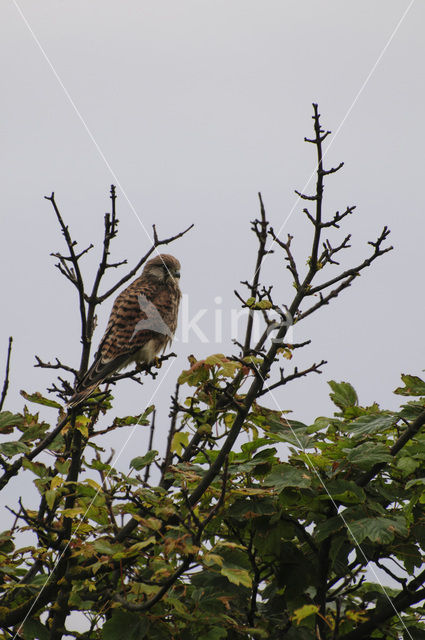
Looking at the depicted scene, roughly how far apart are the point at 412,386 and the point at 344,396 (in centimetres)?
43

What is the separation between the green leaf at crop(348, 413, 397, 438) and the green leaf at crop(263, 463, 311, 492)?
0.27 meters

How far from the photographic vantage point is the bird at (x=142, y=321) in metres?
5.43

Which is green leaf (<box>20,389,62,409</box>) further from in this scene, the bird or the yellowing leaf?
the bird

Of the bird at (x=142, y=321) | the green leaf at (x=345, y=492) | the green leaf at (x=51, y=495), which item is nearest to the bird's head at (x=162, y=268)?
the bird at (x=142, y=321)

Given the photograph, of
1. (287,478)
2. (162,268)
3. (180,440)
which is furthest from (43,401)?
(162,268)

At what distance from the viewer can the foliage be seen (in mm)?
2455

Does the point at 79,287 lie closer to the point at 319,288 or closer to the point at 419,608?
the point at 319,288

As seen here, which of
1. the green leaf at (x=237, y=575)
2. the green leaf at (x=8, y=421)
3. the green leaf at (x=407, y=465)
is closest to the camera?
the green leaf at (x=237, y=575)

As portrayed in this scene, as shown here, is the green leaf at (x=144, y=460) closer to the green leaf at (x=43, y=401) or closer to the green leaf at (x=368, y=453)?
the green leaf at (x=43, y=401)

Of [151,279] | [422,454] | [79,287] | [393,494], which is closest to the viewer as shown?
[422,454]

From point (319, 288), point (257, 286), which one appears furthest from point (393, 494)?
point (257, 286)

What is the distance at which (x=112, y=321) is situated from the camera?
20.1 feet

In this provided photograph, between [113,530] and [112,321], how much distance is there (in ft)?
10.8

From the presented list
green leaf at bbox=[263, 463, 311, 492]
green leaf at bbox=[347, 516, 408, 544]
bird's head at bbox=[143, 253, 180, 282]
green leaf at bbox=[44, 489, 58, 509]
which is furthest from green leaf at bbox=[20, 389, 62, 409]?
bird's head at bbox=[143, 253, 180, 282]
